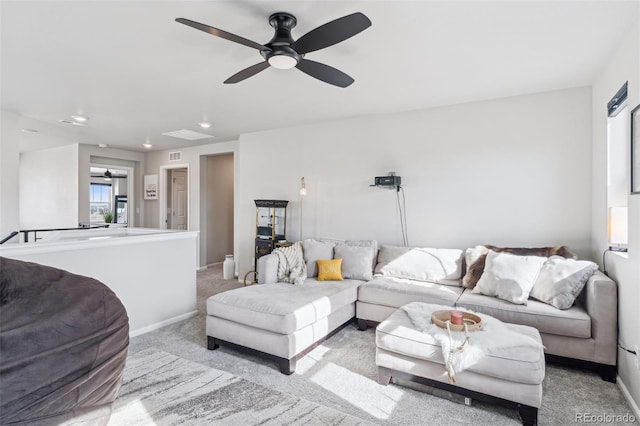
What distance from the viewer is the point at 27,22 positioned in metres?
2.23

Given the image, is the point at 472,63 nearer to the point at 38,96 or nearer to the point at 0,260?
the point at 0,260

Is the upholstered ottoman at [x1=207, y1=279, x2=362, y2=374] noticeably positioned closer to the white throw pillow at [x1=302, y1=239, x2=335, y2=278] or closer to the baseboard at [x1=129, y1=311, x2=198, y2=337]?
the white throw pillow at [x1=302, y1=239, x2=335, y2=278]

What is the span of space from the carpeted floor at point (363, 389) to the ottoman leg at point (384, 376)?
0.03 metres

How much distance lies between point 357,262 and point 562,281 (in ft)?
6.36

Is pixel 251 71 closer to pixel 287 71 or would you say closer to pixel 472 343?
pixel 287 71

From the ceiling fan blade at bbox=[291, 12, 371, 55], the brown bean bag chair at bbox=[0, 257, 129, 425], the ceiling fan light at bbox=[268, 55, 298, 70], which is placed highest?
the ceiling fan blade at bbox=[291, 12, 371, 55]

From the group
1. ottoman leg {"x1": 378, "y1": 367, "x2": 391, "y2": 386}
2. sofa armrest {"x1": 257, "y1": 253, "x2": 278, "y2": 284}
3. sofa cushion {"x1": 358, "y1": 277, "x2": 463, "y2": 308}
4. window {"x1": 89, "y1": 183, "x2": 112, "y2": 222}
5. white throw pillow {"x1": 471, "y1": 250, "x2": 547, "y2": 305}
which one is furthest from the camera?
Result: window {"x1": 89, "y1": 183, "x2": 112, "y2": 222}

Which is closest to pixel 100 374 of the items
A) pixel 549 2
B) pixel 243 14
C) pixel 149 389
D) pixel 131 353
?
pixel 149 389

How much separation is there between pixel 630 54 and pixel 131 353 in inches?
178

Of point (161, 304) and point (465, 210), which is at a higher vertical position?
point (465, 210)

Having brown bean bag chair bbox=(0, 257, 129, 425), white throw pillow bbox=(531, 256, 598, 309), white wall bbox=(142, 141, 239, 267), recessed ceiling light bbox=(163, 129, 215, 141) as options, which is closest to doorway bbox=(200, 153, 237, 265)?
white wall bbox=(142, 141, 239, 267)

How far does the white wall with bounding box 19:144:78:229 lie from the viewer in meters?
6.62

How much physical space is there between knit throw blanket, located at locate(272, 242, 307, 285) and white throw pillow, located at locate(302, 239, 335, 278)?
10 centimetres

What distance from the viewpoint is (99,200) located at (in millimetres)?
10930
